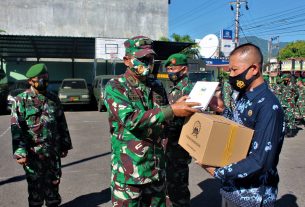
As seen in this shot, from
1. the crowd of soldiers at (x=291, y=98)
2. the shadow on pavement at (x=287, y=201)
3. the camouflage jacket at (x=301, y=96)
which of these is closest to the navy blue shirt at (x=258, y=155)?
the shadow on pavement at (x=287, y=201)

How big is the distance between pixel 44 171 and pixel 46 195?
0.35 metres

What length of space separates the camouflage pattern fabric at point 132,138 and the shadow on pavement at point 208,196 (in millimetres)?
2446

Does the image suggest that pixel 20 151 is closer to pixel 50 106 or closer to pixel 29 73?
pixel 50 106

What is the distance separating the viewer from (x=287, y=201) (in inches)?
208

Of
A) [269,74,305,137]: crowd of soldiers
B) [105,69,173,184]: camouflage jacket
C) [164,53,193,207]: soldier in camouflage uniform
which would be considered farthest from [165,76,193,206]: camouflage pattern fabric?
[269,74,305,137]: crowd of soldiers

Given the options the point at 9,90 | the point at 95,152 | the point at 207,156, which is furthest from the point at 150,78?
the point at 9,90

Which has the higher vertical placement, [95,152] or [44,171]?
[44,171]

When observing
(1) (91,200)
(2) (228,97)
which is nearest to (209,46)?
(2) (228,97)

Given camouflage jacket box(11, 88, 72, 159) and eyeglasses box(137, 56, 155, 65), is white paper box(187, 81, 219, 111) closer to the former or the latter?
eyeglasses box(137, 56, 155, 65)

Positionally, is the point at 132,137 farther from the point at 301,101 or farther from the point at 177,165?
A: the point at 301,101

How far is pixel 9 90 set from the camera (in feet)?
60.1

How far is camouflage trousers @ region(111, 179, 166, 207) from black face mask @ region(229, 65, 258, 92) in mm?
999

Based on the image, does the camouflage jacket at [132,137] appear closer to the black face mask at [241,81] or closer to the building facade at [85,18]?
the black face mask at [241,81]

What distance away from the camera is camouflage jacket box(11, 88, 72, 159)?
4207 mm
